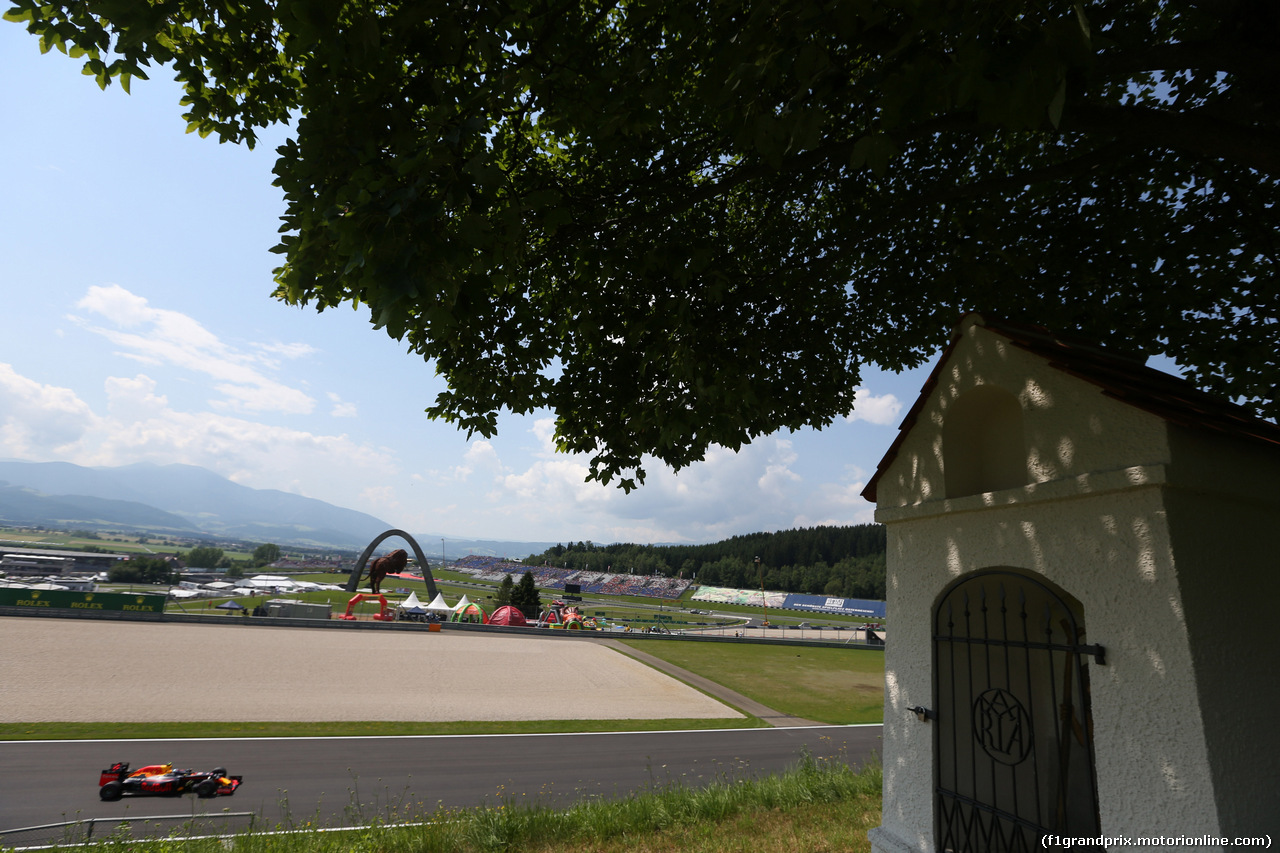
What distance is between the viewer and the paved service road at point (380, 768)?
1258 centimetres

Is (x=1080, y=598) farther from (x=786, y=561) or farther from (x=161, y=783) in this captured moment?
(x=786, y=561)

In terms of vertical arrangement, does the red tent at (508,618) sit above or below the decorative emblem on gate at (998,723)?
below

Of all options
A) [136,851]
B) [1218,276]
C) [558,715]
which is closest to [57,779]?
[136,851]

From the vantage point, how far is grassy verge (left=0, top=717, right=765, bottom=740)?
17188mm

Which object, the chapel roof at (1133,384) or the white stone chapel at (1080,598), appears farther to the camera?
the chapel roof at (1133,384)

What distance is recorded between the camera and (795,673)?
37281mm

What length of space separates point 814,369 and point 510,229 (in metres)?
5.77

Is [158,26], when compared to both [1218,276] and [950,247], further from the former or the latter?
[1218,276]

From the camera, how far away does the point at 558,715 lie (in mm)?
23422

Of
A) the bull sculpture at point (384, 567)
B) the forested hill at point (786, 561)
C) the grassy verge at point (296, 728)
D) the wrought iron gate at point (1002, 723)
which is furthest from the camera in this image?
the forested hill at point (786, 561)

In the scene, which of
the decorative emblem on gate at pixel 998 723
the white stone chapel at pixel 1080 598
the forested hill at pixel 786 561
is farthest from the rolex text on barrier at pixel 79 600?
the forested hill at pixel 786 561

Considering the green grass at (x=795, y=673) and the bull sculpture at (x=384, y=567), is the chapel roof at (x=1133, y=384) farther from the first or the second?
the bull sculpture at (x=384, y=567)

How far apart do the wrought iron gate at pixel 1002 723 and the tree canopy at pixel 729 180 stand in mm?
3159

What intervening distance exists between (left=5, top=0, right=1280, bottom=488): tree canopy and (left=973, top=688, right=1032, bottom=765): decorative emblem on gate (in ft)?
11.9
